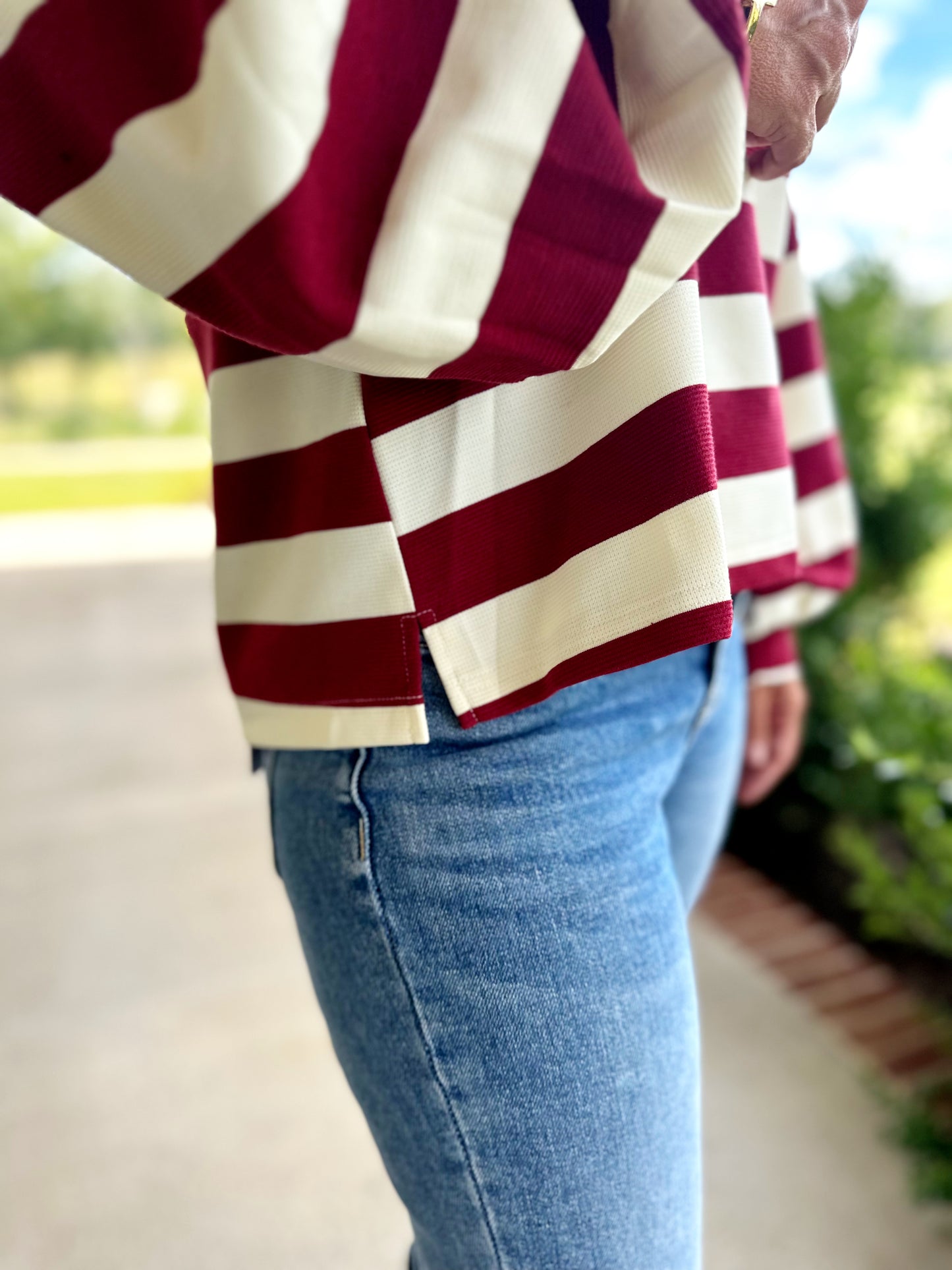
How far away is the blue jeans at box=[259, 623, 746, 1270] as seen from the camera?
49 centimetres

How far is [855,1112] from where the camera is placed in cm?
152

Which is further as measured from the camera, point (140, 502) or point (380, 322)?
point (140, 502)

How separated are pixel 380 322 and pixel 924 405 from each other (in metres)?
1.75

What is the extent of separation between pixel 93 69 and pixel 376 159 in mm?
96

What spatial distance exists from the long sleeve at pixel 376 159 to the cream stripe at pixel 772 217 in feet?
0.77

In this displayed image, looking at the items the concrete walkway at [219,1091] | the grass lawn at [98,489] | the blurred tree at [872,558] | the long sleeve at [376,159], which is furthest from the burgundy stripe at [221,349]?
the grass lawn at [98,489]

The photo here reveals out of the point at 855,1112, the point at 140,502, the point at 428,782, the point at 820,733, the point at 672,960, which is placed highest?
the point at 140,502

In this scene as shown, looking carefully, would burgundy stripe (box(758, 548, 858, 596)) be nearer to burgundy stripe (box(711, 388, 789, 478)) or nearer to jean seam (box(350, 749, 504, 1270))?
burgundy stripe (box(711, 388, 789, 478))

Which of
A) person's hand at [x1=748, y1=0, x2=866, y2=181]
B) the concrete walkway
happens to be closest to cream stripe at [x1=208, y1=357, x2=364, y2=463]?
person's hand at [x1=748, y1=0, x2=866, y2=181]

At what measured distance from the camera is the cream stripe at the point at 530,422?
0.47m

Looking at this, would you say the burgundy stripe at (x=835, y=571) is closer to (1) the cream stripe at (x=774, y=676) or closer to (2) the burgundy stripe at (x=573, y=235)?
(1) the cream stripe at (x=774, y=676)

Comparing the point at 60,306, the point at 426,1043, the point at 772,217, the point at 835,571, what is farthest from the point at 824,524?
the point at 60,306

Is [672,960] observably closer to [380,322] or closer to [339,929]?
[339,929]

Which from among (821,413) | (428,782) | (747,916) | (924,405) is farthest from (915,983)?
(428,782)
